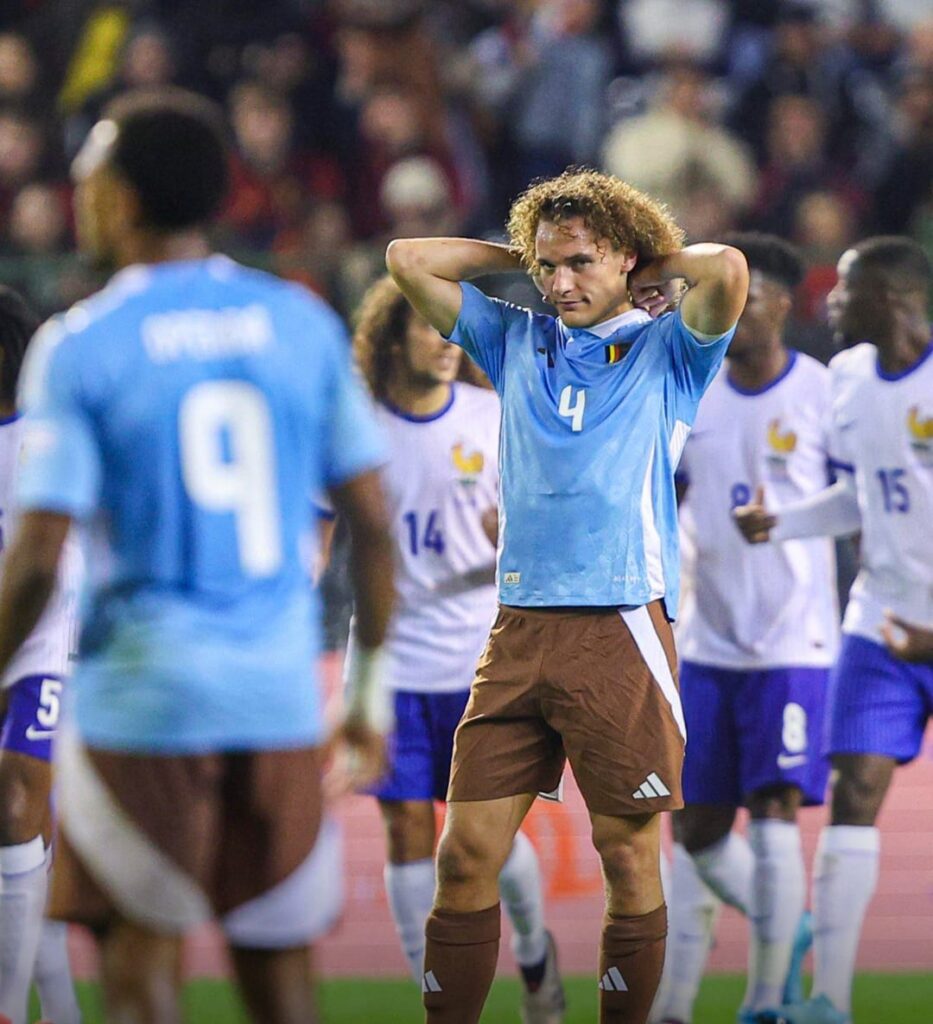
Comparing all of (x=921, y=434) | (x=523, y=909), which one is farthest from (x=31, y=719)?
(x=921, y=434)

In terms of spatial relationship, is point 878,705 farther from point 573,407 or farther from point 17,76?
point 17,76

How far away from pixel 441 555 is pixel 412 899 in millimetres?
1023

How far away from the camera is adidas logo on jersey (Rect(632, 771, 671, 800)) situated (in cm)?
489

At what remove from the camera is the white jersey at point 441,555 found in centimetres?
635

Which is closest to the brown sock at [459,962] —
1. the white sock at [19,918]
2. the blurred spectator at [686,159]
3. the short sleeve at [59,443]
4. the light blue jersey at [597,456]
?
the light blue jersey at [597,456]

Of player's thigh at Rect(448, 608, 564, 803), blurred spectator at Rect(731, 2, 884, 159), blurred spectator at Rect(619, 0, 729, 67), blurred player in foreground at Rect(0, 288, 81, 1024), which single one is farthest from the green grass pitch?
blurred spectator at Rect(619, 0, 729, 67)

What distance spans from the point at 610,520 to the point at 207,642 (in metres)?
1.64

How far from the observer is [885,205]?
1250cm

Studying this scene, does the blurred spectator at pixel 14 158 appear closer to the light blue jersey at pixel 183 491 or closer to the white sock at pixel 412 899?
the white sock at pixel 412 899

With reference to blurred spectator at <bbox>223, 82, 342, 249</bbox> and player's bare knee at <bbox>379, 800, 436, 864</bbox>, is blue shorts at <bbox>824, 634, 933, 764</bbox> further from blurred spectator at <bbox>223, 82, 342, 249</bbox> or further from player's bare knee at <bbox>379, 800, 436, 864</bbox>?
blurred spectator at <bbox>223, 82, 342, 249</bbox>

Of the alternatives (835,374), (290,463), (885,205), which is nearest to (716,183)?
→ (885,205)

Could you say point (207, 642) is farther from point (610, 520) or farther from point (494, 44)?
point (494, 44)

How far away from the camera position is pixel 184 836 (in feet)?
11.5

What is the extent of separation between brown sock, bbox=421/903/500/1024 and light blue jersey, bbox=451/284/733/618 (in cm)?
76
